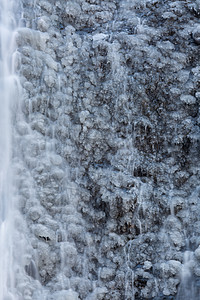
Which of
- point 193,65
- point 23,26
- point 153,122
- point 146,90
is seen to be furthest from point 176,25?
point 23,26

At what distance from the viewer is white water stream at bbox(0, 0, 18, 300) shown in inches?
161

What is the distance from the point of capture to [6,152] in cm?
450

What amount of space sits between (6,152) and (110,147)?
1210 millimetres

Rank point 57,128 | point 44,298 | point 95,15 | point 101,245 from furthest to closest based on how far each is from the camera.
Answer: point 95,15, point 57,128, point 101,245, point 44,298

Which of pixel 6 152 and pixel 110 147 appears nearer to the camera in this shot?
pixel 6 152

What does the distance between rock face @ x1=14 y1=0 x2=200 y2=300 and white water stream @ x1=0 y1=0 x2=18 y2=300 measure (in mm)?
115

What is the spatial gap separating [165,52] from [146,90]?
591 mm

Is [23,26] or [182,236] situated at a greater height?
[23,26]

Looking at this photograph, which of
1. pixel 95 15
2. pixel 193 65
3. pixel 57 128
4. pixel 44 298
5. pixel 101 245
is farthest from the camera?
pixel 95 15

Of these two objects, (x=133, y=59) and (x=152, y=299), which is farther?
(x=133, y=59)

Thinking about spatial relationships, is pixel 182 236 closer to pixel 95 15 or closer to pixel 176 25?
pixel 176 25

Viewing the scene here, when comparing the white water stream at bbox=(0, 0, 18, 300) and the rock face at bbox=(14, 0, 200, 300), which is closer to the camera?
the white water stream at bbox=(0, 0, 18, 300)

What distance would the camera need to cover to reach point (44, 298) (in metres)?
4.09

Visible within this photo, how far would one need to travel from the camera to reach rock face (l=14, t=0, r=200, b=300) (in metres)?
4.32
